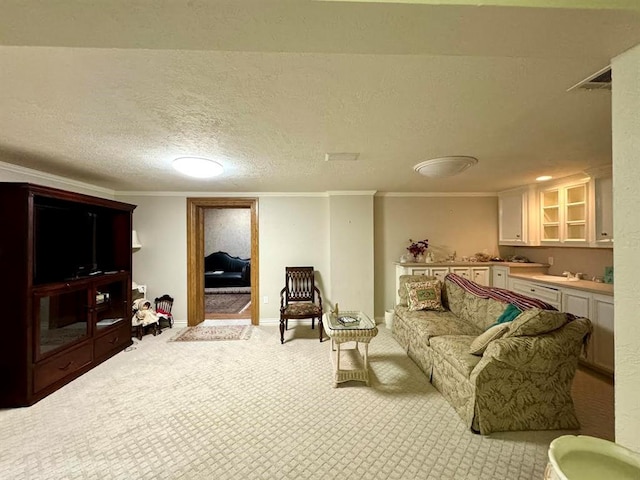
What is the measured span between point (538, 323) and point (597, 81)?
5.07ft

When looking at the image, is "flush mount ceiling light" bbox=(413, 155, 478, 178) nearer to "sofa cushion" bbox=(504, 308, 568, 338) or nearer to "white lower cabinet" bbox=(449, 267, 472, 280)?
"sofa cushion" bbox=(504, 308, 568, 338)

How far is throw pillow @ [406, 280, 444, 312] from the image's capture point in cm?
355

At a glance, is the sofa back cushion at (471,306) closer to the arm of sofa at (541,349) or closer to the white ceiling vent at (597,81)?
the arm of sofa at (541,349)

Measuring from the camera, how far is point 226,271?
7.54 metres

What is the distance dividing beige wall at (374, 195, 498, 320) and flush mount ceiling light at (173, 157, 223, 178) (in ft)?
9.59

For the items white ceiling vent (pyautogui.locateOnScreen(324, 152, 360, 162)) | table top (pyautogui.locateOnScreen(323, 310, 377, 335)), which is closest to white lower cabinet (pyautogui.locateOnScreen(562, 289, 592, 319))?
table top (pyautogui.locateOnScreen(323, 310, 377, 335))

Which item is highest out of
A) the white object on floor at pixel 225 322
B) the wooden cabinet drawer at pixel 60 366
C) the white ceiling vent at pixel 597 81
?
the white ceiling vent at pixel 597 81

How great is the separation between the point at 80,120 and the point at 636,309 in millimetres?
2994

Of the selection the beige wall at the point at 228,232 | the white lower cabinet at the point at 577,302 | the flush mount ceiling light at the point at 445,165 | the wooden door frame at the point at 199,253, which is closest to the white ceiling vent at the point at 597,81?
the flush mount ceiling light at the point at 445,165

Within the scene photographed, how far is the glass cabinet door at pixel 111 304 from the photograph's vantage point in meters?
3.18

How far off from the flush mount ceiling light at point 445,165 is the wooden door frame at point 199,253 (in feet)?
9.30

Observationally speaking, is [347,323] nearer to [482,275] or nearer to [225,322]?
[225,322]

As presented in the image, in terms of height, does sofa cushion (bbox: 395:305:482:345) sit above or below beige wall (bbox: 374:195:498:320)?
below

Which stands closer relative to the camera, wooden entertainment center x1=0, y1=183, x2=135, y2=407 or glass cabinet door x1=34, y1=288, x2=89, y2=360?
→ wooden entertainment center x1=0, y1=183, x2=135, y2=407
